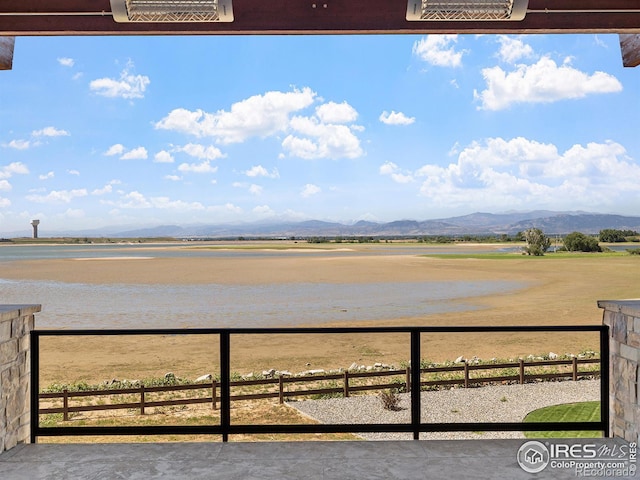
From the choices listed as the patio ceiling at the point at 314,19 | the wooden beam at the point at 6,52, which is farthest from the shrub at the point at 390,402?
the wooden beam at the point at 6,52

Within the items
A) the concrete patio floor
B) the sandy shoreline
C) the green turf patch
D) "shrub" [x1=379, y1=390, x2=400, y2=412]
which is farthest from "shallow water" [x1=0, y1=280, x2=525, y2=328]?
the concrete patio floor

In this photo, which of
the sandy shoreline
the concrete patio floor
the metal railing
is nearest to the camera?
the concrete patio floor

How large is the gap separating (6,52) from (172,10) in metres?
1.54

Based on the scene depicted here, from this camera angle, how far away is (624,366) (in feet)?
11.5

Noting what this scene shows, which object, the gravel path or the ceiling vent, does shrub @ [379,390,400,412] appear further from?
the ceiling vent

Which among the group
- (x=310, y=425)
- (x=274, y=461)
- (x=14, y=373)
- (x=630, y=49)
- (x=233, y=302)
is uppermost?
(x=630, y=49)

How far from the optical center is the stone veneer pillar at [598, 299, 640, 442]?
3404mm

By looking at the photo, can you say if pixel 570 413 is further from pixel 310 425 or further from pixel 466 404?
pixel 310 425

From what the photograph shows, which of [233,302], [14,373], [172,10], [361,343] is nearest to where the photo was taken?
[172,10]

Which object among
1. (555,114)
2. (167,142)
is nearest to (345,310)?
(167,142)

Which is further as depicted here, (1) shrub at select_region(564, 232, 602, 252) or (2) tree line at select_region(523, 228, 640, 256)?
(1) shrub at select_region(564, 232, 602, 252)

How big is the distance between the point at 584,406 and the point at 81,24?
11.6 meters

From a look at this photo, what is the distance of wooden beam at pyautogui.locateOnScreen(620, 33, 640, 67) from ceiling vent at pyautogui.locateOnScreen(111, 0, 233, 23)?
2.83m

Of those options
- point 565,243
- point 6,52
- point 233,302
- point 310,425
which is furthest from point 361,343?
point 565,243
